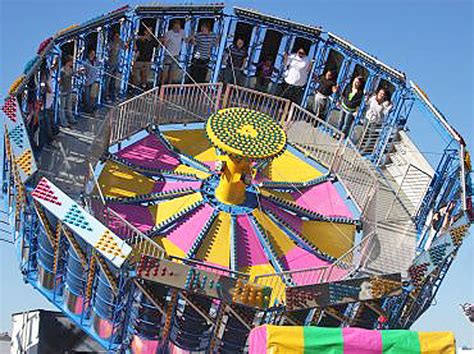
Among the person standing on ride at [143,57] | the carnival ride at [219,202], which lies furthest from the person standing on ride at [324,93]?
the person standing on ride at [143,57]

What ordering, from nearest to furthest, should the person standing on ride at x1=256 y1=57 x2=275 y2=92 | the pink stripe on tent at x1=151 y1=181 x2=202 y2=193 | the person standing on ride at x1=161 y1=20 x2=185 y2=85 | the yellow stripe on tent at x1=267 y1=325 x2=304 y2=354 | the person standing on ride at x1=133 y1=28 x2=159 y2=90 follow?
1. the yellow stripe on tent at x1=267 y1=325 x2=304 y2=354
2. the pink stripe on tent at x1=151 y1=181 x2=202 y2=193
3. the person standing on ride at x1=133 y1=28 x2=159 y2=90
4. the person standing on ride at x1=161 y1=20 x2=185 y2=85
5. the person standing on ride at x1=256 y1=57 x2=275 y2=92

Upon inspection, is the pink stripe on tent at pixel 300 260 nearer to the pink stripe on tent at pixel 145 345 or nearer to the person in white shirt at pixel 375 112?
the pink stripe on tent at pixel 145 345

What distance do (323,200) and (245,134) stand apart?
4749mm

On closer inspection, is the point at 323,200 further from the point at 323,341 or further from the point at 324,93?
the point at 323,341

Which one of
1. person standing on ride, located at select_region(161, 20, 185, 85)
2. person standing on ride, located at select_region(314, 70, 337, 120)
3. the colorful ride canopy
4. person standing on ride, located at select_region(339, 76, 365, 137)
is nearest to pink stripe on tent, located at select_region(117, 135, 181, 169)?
person standing on ride, located at select_region(161, 20, 185, 85)

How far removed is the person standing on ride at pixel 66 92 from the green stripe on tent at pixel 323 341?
42.3 ft

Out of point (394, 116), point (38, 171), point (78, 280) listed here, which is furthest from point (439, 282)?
point (38, 171)

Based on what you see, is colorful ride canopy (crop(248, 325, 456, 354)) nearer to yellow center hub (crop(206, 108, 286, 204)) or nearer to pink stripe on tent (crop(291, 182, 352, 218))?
yellow center hub (crop(206, 108, 286, 204))

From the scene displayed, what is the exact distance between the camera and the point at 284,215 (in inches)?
969

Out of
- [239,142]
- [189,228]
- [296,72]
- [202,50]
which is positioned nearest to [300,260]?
[189,228]

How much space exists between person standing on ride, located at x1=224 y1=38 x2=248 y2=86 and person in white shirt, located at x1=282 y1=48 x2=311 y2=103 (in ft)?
5.02

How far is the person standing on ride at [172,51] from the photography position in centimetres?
2819

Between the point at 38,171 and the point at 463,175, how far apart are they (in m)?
11.5

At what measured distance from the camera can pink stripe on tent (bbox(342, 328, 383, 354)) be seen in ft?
48.9
